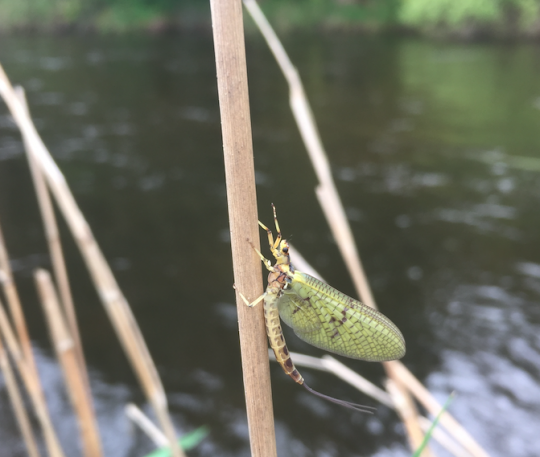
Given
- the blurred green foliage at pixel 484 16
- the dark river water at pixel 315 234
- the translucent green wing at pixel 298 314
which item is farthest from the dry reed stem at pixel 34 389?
the blurred green foliage at pixel 484 16

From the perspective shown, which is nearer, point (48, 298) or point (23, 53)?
point (48, 298)

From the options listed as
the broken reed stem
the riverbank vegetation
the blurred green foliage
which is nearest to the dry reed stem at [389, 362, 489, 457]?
the broken reed stem

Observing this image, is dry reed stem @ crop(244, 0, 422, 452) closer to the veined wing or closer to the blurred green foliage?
the veined wing

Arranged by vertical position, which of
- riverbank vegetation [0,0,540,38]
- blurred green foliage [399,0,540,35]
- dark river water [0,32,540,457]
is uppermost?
riverbank vegetation [0,0,540,38]

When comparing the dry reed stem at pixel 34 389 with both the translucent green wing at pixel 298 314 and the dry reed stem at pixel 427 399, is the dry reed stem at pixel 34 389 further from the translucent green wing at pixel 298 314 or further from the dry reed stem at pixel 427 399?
the dry reed stem at pixel 427 399

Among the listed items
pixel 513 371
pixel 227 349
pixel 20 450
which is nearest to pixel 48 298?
pixel 20 450

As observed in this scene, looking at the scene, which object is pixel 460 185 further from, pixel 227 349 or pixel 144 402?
pixel 144 402

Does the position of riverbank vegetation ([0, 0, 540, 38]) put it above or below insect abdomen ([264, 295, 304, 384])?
above
